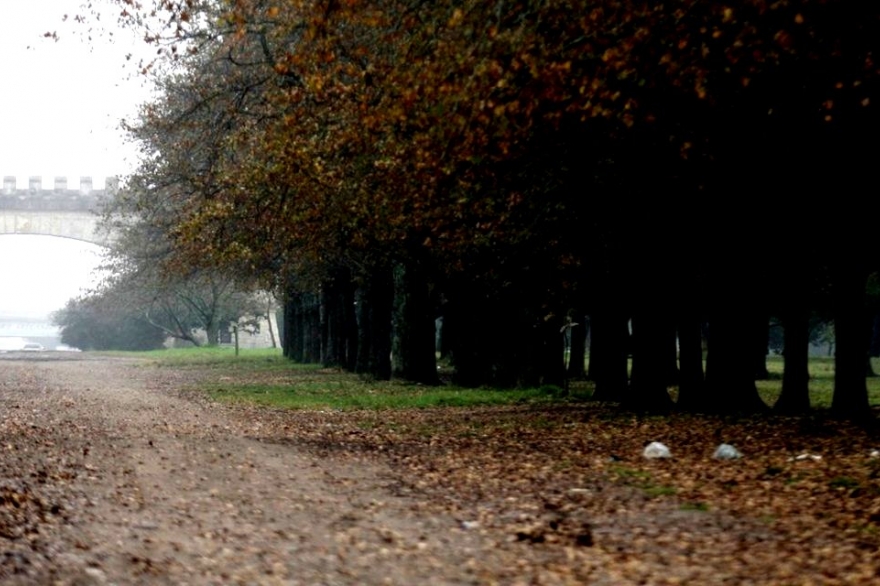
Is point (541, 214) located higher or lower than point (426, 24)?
Result: lower

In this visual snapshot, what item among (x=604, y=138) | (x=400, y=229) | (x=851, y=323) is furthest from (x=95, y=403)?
(x=851, y=323)

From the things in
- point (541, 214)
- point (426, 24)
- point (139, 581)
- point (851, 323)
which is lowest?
Answer: point (139, 581)

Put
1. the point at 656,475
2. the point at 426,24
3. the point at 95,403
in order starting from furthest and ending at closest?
the point at 95,403 → the point at 426,24 → the point at 656,475

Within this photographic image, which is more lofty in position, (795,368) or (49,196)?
(49,196)

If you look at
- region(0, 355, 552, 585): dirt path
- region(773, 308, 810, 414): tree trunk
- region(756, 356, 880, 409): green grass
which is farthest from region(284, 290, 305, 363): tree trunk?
region(0, 355, 552, 585): dirt path

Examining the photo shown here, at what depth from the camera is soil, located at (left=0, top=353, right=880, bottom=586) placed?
26.7 feet

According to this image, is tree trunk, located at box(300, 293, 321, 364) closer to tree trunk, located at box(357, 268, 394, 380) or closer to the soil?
tree trunk, located at box(357, 268, 394, 380)

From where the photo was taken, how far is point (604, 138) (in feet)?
64.6

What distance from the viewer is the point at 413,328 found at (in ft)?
119

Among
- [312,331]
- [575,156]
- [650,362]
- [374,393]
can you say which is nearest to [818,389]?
[374,393]

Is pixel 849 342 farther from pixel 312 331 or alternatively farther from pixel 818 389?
pixel 312 331

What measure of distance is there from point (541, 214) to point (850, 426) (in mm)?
5613

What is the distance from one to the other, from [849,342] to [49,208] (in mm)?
83941

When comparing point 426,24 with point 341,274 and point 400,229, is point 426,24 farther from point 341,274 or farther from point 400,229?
point 341,274
